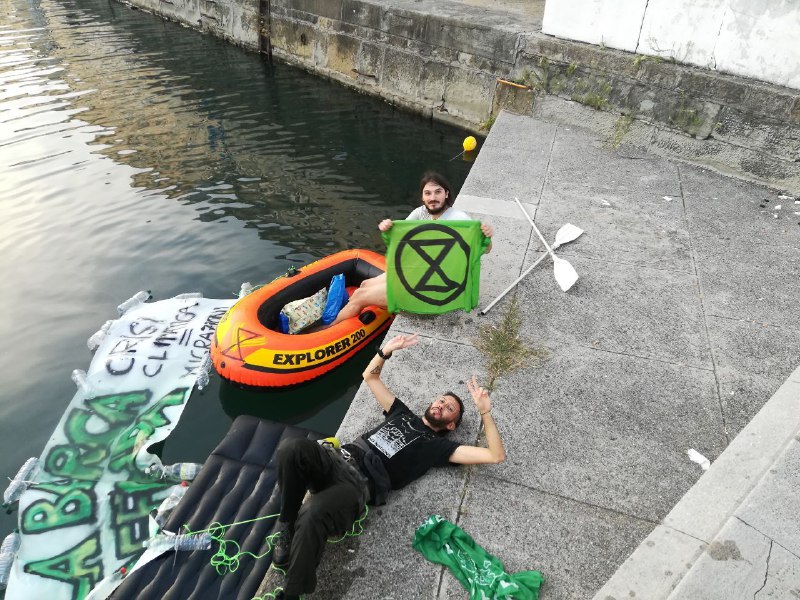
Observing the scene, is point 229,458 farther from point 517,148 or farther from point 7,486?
point 517,148

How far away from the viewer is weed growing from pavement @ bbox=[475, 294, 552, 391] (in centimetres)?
486

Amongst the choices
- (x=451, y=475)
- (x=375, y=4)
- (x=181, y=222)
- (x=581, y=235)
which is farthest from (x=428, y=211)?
(x=375, y=4)

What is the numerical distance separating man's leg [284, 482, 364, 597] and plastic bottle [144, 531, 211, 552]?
3.09 ft

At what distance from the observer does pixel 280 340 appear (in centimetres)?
587

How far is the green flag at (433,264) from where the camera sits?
523 centimetres

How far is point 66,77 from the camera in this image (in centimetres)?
1627

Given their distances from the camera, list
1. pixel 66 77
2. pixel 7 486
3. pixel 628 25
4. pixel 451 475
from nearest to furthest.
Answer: pixel 451 475 < pixel 7 486 < pixel 628 25 < pixel 66 77

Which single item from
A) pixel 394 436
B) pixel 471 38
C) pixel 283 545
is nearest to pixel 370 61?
pixel 471 38

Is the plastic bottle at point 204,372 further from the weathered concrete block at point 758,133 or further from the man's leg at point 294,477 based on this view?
the weathered concrete block at point 758,133

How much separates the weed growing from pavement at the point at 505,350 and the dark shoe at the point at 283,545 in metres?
1.97

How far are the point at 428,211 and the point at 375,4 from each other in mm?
11269

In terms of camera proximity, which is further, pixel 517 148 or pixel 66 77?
pixel 66 77

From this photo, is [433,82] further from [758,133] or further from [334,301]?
[334,301]

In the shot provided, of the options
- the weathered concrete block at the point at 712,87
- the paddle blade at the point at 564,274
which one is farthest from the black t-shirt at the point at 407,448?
the weathered concrete block at the point at 712,87
